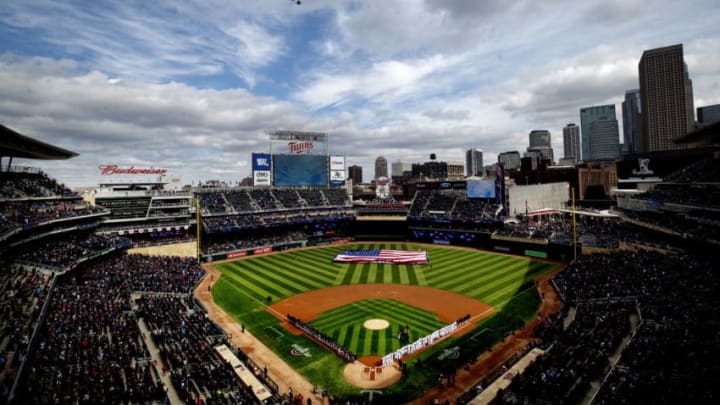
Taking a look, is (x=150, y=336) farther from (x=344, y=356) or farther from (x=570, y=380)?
(x=570, y=380)

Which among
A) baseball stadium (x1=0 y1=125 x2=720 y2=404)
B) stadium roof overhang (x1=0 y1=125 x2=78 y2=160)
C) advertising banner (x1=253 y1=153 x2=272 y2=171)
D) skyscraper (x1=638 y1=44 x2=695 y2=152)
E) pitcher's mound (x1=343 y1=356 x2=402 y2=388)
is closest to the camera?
baseball stadium (x1=0 y1=125 x2=720 y2=404)

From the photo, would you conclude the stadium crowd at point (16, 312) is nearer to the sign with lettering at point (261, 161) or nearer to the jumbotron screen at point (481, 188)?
the sign with lettering at point (261, 161)

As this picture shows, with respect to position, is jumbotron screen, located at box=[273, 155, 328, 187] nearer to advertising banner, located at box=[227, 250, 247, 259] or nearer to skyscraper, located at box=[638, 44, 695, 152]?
advertising banner, located at box=[227, 250, 247, 259]

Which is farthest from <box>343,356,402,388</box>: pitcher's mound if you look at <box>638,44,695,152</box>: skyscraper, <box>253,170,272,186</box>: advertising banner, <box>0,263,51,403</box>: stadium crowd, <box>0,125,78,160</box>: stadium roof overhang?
<box>638,44,695,152</box>: skyscraper

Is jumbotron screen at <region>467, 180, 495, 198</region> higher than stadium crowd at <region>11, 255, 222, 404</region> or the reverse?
higher

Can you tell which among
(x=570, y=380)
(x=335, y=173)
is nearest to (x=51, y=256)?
(x=570, y=380)

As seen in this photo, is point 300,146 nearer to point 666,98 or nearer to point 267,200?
point 267,200

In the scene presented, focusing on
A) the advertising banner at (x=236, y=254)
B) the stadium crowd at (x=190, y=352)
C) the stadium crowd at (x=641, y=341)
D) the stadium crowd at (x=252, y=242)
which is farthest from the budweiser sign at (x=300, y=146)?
the stadium crowd at (x=641, y=341)
